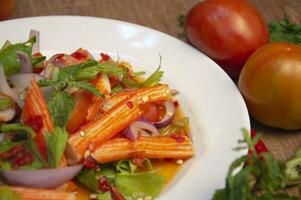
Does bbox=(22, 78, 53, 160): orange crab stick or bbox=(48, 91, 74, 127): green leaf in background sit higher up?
bbox=(22, 78, 53, 160): orange crab stick

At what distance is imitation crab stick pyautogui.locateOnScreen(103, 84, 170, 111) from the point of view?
1.96 m

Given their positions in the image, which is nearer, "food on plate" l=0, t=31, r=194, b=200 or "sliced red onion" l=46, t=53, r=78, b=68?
"food on plate" l=0, t=31, r=194, b=200

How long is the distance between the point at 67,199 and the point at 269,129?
2.93 feet

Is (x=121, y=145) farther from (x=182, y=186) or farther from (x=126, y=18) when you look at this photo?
(x=126, y=18)

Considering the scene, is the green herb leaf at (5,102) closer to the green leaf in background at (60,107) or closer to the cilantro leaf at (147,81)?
the green leaf in background at (60,107)

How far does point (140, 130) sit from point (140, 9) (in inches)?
44.1

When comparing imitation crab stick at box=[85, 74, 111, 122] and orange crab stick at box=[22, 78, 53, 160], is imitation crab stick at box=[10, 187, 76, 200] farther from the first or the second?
imitation crab stick at box=[85, 74, 111, 122]

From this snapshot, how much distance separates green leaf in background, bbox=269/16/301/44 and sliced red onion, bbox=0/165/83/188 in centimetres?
119

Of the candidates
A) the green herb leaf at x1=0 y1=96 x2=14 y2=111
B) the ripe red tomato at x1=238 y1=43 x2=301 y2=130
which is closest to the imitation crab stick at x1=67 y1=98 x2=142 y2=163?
the green herb leaf at x1=0 y1=96 x2=14 y2=111

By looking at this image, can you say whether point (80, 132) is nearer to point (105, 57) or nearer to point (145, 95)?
point (145, 95)

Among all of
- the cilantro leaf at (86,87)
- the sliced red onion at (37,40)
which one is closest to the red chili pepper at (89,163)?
the cilantro leaf at (86,87)

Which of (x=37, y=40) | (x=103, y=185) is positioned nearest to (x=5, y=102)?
(x=103, y=185)

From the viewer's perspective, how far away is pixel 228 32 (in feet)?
7.64

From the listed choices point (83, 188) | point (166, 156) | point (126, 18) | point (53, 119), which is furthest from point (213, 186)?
point (126, 18)
